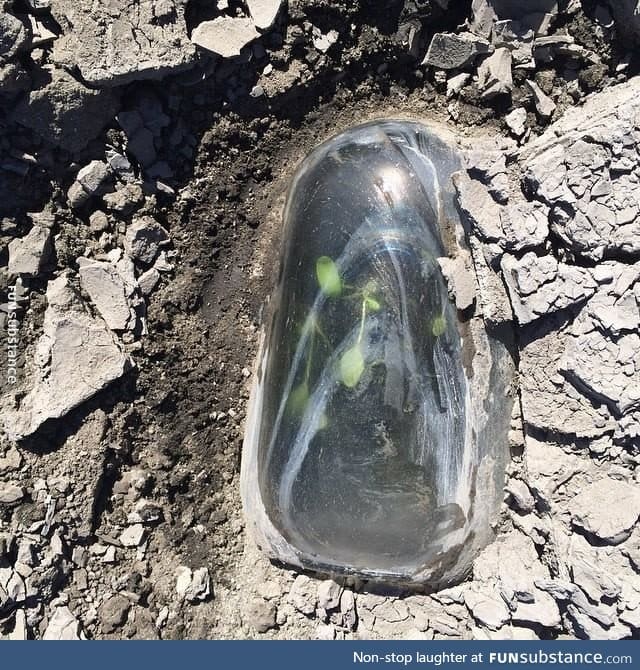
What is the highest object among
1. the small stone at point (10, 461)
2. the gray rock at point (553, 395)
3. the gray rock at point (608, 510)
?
the gray rock at point (553, 395)

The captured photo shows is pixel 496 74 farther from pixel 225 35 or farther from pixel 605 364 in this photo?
Result: pixel 605 364

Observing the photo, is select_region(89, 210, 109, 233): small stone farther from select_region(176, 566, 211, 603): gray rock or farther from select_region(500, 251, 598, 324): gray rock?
select_region(500, 251, 598, 324): gray rock

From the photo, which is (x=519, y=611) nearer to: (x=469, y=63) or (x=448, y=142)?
(x=448, y=142)

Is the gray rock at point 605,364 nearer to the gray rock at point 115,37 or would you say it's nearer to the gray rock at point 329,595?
the gray rock at point 329,595

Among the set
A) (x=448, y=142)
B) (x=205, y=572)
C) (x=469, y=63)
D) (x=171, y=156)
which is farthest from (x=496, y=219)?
(x=205, y=572)

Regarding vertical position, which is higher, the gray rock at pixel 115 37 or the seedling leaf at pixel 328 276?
the gray rock at pixel 115 37

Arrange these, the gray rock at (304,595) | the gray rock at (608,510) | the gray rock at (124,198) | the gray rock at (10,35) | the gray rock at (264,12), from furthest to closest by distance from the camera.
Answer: the gray rock at (304,595)
the gray rock at (124,198)
the gray rock at (264,12)
the gray rock at (608,510)
the gray rock at (10,35)

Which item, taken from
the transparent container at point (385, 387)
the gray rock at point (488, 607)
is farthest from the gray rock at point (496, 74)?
the gray rock at point (488, 607)
